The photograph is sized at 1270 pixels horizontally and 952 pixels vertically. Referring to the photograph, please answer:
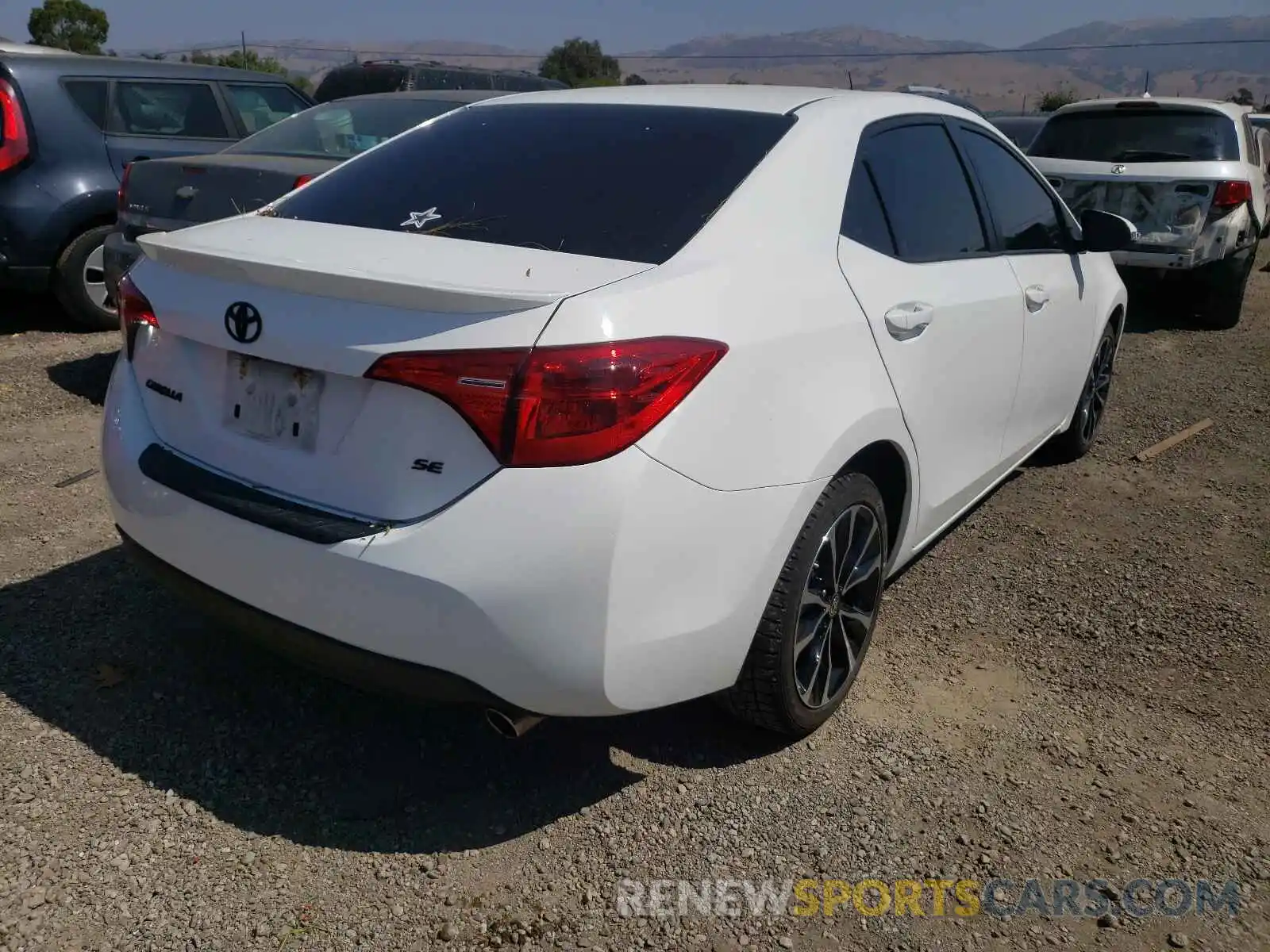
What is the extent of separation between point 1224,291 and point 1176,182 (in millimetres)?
1030

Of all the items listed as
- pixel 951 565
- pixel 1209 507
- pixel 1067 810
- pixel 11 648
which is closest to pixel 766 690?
pixel 1067 810

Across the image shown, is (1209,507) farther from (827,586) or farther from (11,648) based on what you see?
(11,648)

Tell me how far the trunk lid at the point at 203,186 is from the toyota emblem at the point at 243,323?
9.42ft

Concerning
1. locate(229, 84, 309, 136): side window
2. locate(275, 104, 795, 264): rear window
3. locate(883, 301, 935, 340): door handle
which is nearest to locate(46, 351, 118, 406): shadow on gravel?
locate(229, 84, 309, 136): side window

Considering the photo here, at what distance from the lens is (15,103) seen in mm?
6590

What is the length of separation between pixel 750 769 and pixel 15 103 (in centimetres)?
626

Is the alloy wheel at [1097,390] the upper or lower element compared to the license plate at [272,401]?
lower

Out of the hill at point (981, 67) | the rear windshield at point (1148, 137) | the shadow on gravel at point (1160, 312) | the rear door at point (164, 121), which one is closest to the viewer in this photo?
the rear door at point (164, 121)

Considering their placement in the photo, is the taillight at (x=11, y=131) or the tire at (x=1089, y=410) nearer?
the tire at (x=1089, y=410)

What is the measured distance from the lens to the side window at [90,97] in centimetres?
693

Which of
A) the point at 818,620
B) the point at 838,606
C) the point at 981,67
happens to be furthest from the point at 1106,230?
the point at 981,67

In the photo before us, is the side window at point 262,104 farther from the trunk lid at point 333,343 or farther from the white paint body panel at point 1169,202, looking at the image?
the trunk lid at point 333,343

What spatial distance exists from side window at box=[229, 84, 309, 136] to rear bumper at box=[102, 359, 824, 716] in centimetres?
645

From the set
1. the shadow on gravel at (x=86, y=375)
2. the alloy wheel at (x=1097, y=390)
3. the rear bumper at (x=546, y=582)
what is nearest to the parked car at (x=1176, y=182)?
the alloy wheel at (x=1097, y=390)
